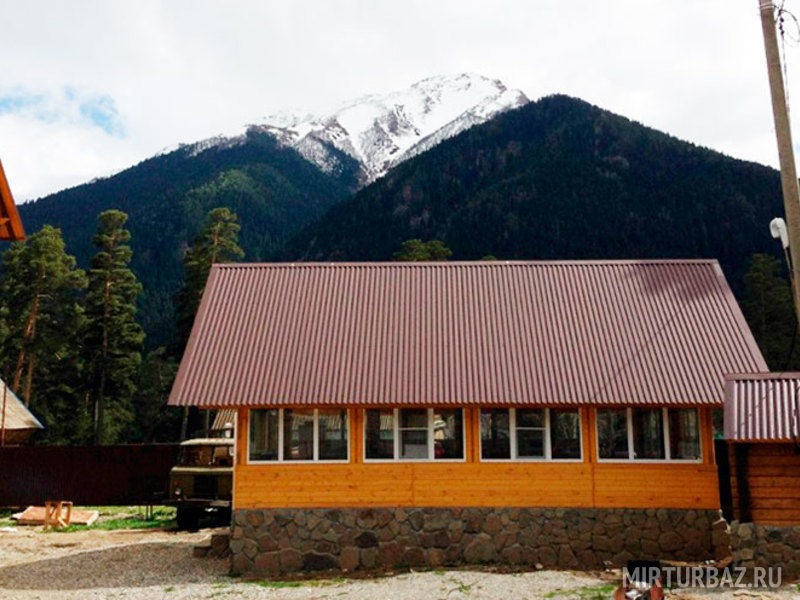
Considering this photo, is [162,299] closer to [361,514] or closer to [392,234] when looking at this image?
[392,234]

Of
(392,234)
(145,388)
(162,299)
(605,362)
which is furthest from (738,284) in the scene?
(162,299)

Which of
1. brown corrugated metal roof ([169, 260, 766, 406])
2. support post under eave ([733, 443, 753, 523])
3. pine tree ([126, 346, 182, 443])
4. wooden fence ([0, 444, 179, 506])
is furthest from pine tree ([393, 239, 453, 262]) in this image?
support post under eave ([733, 443, 753, 523])

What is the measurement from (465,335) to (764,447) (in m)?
6.74

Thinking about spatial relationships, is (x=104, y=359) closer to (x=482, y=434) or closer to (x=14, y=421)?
(x=14, y=421)

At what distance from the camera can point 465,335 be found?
59.1ft

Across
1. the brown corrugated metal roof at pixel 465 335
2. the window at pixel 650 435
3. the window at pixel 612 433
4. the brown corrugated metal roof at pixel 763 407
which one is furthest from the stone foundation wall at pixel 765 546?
the window at pixel 612 433

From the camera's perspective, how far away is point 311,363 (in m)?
17.2

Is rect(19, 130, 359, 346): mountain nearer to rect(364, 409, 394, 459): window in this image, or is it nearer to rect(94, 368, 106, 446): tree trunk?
rect(94, 368, 106, 446): tree trunk

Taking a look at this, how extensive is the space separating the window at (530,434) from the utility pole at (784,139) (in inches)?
274

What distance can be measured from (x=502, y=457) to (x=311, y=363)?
15.5ft

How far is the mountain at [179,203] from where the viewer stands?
113625 mm

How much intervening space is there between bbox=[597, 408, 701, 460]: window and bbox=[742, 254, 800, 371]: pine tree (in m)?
35.3

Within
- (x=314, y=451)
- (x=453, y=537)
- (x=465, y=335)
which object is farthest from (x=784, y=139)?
(x=314, y=451)

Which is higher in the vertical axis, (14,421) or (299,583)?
(14,421)
